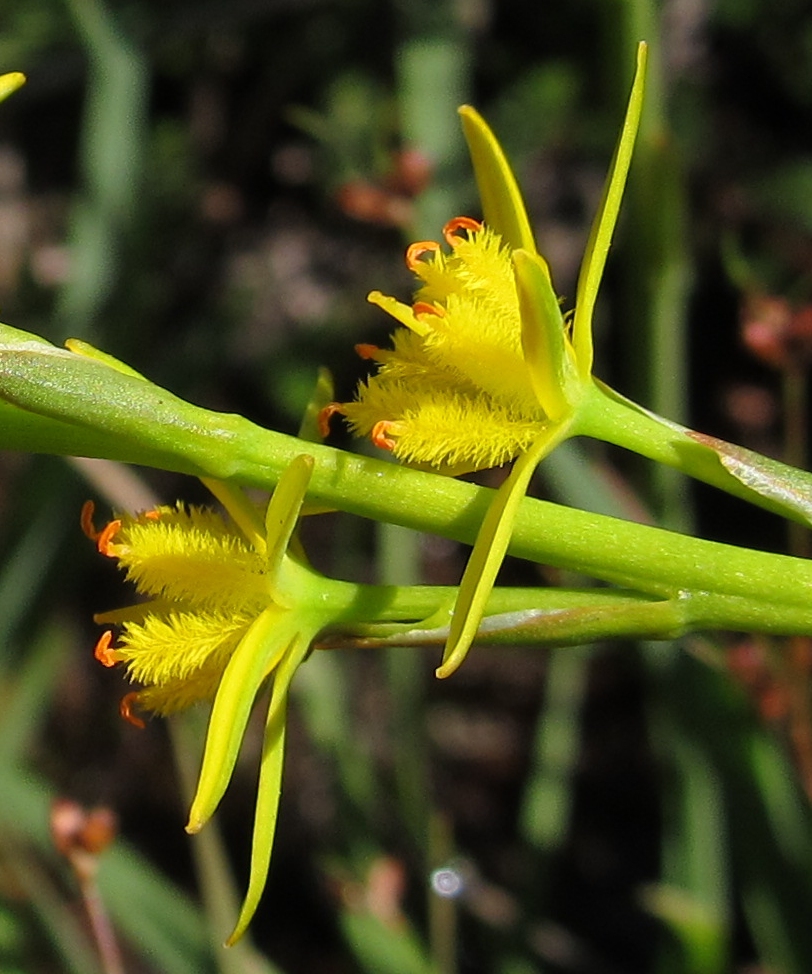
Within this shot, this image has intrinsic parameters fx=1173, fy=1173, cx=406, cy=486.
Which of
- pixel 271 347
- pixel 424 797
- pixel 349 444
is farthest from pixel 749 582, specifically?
pixel 271 347

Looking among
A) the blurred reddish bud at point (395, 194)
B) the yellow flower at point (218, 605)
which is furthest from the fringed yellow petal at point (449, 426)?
the blurred reddish bud at point (395, 194)

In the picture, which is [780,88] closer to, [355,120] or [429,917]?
[355,120]

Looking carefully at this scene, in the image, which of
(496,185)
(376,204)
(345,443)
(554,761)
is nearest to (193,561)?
(496,185)

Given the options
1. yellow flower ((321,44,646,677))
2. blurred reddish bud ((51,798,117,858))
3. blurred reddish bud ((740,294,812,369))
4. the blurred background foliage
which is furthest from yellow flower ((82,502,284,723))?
blurred reddish bud ((740,294,812,369))

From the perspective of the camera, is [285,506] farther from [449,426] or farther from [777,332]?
[777,332]

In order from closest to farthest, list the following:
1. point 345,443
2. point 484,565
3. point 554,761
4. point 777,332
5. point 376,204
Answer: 1. point 484,565
2. point 777,332
3. point 376,204
4. point 554,761
5. point 345,443

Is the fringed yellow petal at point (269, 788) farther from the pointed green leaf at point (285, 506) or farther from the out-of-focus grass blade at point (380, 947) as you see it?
the out-of-focus grass blade at point (380, 947)

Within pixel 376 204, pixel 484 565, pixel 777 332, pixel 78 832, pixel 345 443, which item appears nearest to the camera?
pixel 484 565

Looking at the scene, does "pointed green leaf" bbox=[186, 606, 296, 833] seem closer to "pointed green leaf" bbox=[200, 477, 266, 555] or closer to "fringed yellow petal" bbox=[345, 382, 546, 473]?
"pointed green leaf" bbox=[200, 477, 266, 555]
